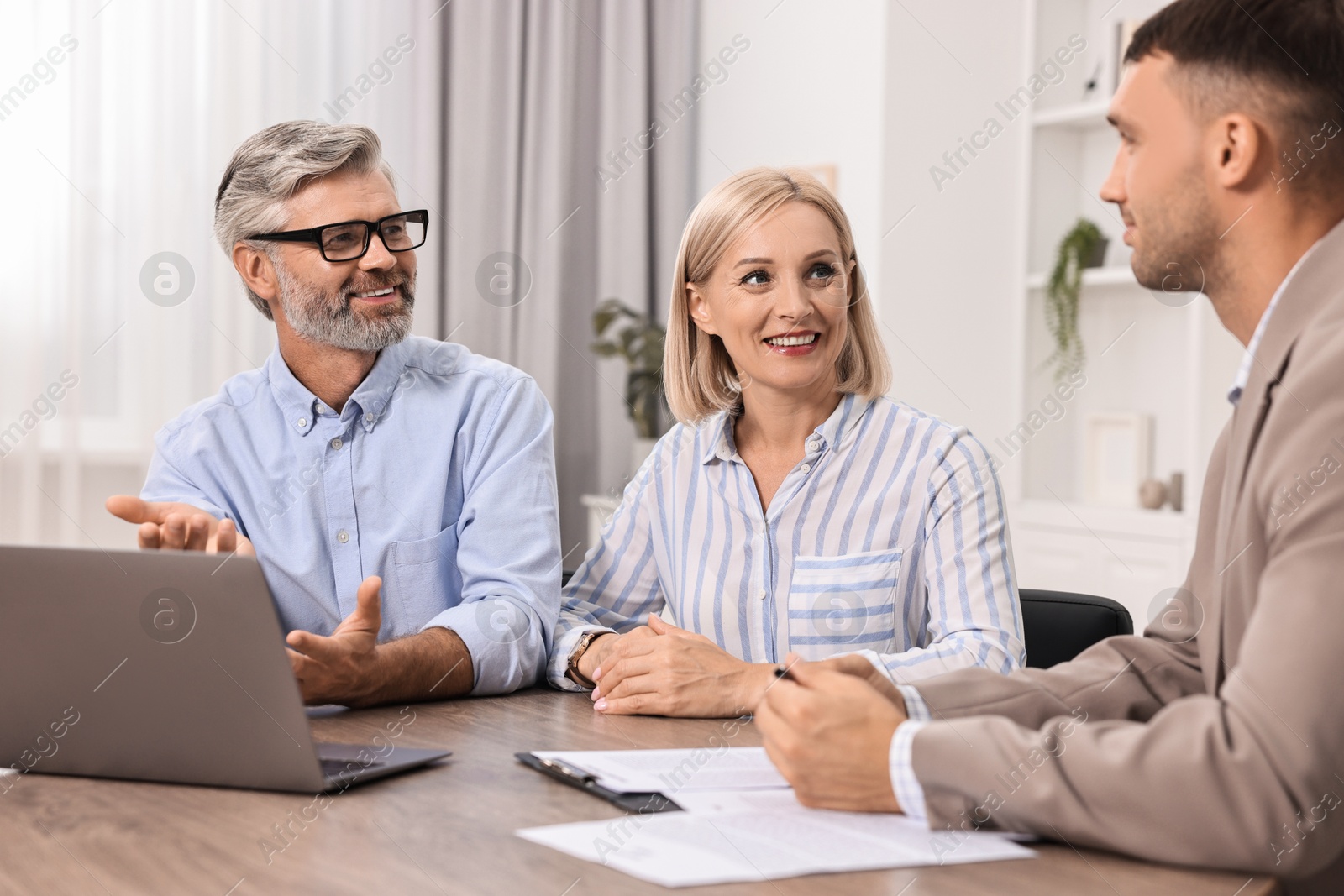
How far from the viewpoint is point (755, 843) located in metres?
0.89

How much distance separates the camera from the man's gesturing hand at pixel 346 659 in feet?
4.29

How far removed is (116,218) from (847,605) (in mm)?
2622

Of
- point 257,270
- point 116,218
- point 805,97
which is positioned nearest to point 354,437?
point 257,270

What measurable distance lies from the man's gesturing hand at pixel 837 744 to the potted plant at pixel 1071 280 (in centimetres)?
309

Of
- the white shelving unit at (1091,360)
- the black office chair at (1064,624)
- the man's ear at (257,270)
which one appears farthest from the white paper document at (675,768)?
the white shelving unit at (1091,360)

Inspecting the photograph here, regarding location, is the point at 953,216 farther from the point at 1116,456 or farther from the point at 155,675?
the point at 155,675

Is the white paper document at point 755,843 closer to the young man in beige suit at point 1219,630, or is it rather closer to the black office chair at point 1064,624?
the young man in beige suit at point 1219,630

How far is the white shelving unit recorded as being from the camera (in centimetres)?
349

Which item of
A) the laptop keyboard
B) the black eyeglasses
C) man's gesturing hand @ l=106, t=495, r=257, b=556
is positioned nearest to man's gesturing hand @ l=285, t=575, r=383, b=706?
man's gesturing hand @ l=106, t=495, r=257, b=556

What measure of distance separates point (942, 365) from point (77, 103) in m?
2.63

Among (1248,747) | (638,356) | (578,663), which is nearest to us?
(1248,747)

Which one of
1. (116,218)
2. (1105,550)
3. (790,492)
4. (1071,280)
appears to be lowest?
(1105,550)

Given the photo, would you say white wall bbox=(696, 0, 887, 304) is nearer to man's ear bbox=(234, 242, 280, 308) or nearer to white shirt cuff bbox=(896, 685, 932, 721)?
man's ear bbox=(234, 242, 280, 308)

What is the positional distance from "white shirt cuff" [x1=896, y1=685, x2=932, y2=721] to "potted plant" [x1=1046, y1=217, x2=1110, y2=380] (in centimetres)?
297
